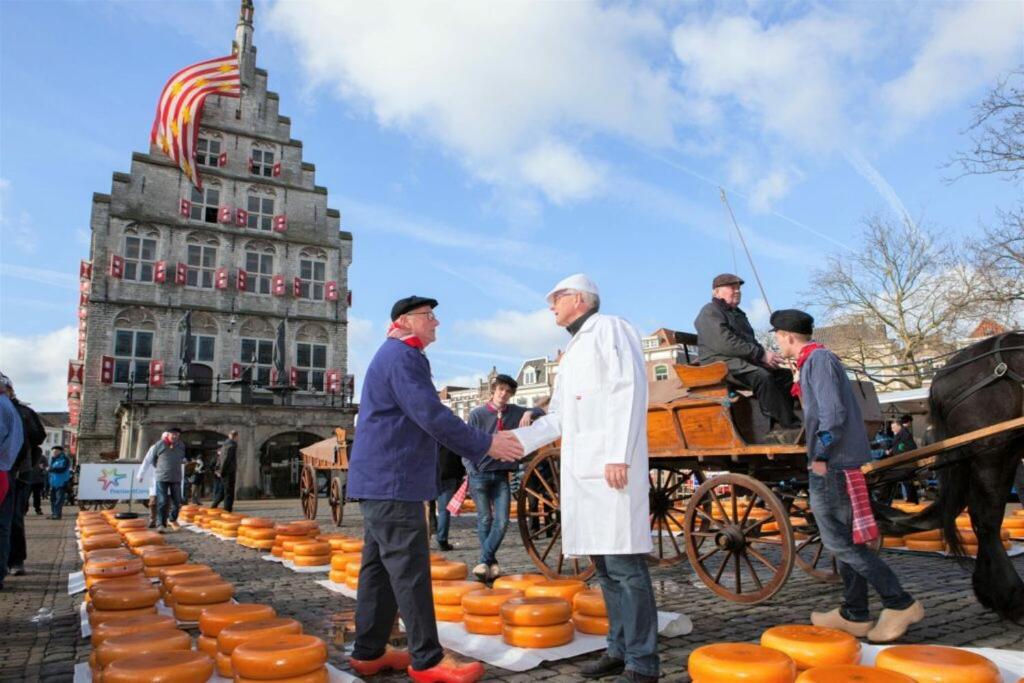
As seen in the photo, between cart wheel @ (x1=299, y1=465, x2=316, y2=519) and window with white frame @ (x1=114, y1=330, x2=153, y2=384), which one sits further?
window with white frame @ (x1=114, y1=330, x2=153, y2=384)

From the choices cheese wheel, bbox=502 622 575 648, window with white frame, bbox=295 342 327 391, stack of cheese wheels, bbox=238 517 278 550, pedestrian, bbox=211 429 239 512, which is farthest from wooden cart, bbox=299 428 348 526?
window with white frame, bbox=295 342 327 391

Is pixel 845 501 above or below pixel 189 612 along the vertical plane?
above

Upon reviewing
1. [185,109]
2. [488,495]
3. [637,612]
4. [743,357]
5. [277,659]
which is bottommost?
[277,659]

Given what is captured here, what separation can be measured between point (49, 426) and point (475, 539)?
108072 mm

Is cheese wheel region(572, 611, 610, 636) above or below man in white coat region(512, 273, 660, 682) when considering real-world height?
below

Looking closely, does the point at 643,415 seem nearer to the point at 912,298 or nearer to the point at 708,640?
the point at 708,640

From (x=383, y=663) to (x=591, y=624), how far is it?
50.3 inches

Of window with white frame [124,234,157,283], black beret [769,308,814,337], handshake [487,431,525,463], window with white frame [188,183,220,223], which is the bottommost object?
handshake [487,431,525,463]

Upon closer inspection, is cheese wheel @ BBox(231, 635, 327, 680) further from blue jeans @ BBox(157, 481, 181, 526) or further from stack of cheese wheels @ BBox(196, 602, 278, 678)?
blue jeans @ BBox(157, 481, 181, 526)

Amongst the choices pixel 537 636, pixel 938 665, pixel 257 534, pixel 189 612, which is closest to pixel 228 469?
pixel 257 534

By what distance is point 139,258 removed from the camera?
29781mm

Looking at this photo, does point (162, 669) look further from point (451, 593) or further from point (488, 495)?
point (488, 495)

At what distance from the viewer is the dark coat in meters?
5.32

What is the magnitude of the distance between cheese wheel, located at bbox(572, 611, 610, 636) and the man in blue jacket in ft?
3.19
